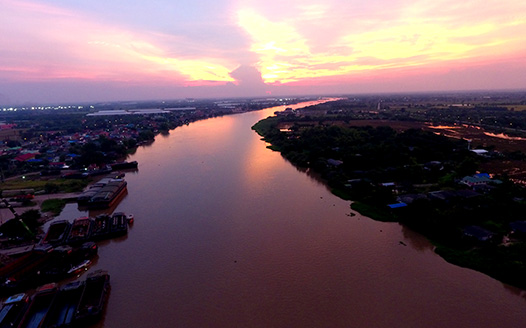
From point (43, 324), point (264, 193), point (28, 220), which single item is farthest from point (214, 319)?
point (28, 220)

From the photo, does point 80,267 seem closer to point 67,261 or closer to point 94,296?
point 67,261

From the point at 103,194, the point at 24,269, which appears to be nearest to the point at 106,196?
the point at 103,194

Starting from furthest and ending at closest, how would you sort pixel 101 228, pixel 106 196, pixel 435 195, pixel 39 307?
pixel 106 196
pixel 435 195
pixel 101 228
pixel 39 307

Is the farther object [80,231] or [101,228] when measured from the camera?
[101,228]

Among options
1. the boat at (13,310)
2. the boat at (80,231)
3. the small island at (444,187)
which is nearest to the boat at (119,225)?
the boat at (80,231)

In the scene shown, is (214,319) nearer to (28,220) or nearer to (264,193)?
(264,193)

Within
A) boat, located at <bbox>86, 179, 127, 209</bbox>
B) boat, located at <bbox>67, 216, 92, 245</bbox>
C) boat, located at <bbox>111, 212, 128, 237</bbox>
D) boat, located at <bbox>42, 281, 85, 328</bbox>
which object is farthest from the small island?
boat, located at <bbox>86, 179, 127, 209</bbox>
